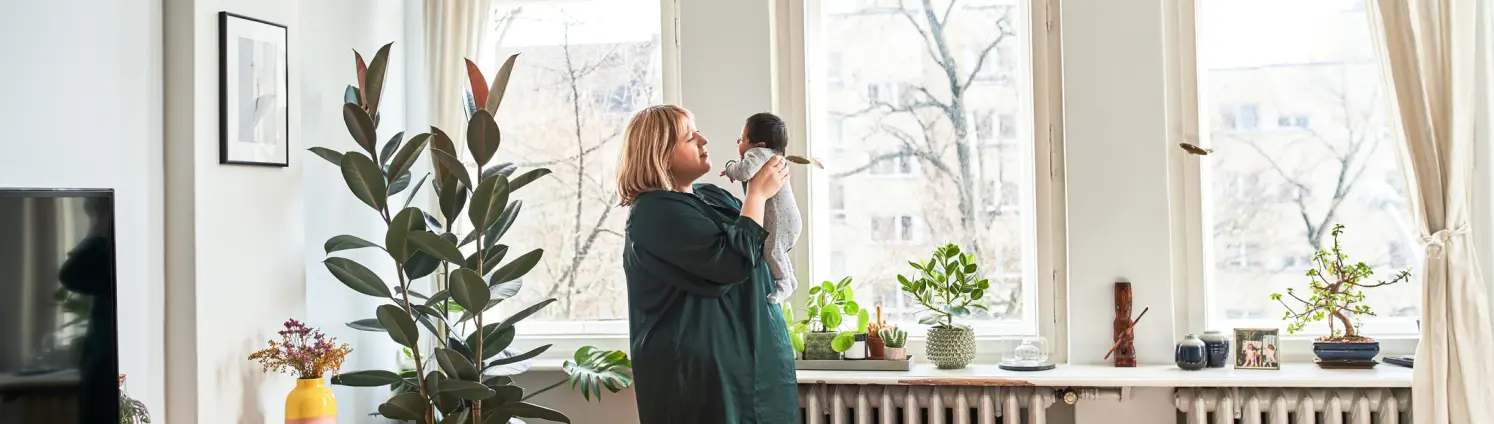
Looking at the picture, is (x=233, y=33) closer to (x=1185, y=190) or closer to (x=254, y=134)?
(x=254, y=134)

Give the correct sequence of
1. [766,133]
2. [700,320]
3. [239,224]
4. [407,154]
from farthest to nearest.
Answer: [407,154] → [239,224] → [766,133] → [700,320]

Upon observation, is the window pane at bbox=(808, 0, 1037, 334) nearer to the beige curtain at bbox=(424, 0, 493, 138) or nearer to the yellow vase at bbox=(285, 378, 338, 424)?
the beige curtain at bbox=(424, 0, 493, 138)

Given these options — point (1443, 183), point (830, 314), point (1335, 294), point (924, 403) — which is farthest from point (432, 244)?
point (1443, 183)

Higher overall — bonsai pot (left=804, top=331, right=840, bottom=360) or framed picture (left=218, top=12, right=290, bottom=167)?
framed picture (left=218, top=12, right=290, bottom=167)

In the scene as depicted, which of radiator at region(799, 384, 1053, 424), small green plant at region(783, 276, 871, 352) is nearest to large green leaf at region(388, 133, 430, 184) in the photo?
small green plant at region(783, 276, 871, 352)

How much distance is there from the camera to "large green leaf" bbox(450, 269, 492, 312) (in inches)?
109

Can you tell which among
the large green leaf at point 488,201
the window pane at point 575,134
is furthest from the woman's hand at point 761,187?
the window pane at point 575,134

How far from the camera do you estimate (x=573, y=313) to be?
3637 mm

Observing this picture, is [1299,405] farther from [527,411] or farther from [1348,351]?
[527,411]

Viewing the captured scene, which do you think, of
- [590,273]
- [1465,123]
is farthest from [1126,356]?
[590,273]

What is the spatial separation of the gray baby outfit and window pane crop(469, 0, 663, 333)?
1.25 m

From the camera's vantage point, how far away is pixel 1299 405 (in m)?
2.92

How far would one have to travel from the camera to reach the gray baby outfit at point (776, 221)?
2385 mm

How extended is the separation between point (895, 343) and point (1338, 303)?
128cm
